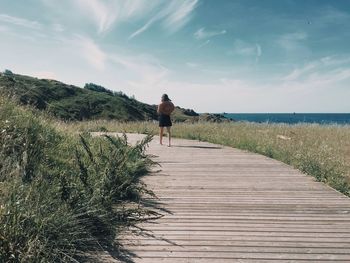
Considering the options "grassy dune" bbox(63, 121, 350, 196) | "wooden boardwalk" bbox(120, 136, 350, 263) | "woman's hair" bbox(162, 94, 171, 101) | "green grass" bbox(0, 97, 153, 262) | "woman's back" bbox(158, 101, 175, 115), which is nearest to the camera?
"green grass" bbox(0, 97, 153, 262)

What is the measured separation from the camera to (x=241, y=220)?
577 cm

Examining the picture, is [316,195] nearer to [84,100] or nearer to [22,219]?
[22,219]

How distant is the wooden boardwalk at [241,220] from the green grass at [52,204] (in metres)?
0.42

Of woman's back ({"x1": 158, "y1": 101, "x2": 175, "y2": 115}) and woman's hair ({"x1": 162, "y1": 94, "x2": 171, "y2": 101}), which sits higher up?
woman's hair ({"x1": 162, "y1": 94, "x2": 171, "y2": 101})

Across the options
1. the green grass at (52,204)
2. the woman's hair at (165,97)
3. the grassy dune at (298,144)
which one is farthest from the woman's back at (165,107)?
the green grass at (52,204)

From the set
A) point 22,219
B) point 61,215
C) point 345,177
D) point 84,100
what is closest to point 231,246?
point 61,215

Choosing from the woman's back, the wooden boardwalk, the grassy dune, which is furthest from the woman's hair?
the wooden boardwalk

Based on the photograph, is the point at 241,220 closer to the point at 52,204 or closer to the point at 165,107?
the point at 52,204

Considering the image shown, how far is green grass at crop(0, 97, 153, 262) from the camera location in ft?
12.5

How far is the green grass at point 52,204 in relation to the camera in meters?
3.79

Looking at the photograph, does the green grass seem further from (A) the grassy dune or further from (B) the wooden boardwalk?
(A) the grassy dune

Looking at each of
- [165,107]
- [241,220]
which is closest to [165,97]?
[165,107]

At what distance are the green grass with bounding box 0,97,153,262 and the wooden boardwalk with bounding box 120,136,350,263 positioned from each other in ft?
1.37

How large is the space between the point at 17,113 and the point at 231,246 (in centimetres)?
556
